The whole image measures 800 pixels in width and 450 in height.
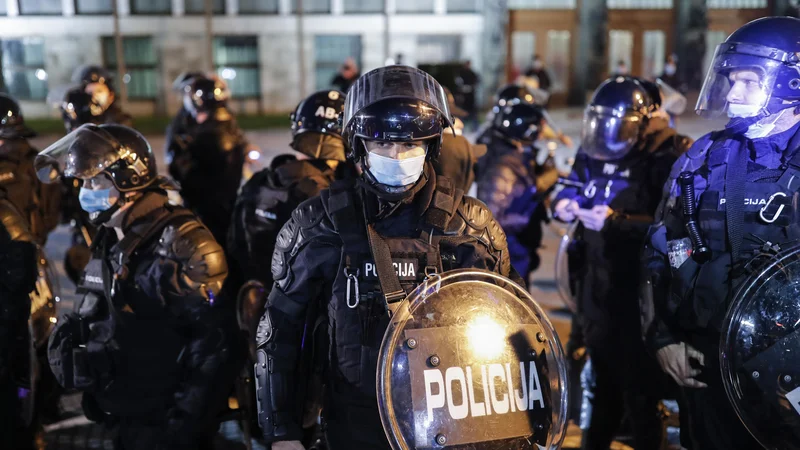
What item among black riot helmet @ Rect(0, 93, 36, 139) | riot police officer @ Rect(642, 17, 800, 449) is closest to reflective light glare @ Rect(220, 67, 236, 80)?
black riot helmet @ Rect(0, 93, 36, 139)

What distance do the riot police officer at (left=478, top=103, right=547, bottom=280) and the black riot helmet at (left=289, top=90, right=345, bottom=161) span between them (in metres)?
1.31

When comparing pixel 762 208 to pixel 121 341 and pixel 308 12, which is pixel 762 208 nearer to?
pixel 121 341

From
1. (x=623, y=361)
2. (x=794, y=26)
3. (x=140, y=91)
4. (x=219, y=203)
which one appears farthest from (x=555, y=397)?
(x=140, y=91)

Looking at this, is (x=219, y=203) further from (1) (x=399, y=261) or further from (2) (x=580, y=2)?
(2) (x=580, y=2)

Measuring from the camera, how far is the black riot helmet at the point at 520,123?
569 centimetres

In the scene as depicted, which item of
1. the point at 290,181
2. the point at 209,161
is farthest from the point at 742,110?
the point at 209,161

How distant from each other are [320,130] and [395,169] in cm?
198

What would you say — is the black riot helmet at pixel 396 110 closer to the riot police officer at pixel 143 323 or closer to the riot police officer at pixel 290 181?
the riot police officer at pixel 143 323

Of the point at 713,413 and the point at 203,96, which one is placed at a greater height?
the point at 203,96

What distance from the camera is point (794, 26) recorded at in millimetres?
3031

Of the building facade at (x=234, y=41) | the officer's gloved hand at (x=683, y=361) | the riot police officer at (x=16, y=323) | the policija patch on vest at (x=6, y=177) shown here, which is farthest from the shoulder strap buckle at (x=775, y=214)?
the building facade at (x=234, y=41)

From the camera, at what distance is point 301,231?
2641 mm

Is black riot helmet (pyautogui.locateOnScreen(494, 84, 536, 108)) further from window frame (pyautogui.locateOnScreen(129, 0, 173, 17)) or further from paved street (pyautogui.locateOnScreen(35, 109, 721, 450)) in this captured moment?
window frame (pyautogui.locateOnScreen(129, 0, 173, 17))

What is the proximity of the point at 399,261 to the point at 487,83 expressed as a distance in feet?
75.7
